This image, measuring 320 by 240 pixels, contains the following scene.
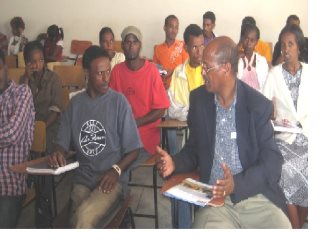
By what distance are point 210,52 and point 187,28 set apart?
0.65 meters

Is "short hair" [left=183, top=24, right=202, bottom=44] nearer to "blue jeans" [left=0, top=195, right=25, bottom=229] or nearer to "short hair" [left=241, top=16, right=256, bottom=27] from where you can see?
"short hair" [left=241, top=16, right=256, bottom=27]

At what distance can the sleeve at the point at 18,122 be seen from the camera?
71.0 inches

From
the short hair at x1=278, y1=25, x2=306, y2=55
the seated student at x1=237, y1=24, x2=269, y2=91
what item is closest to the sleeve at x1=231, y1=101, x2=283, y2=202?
the seated student at x1=237, y1=24, x2=269, y2=91

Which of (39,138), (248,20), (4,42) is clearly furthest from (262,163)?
A: (4,42)

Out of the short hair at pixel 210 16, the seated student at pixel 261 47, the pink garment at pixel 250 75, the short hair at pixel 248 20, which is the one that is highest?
the short hair at pixel 210 16

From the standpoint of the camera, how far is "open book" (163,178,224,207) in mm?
1353

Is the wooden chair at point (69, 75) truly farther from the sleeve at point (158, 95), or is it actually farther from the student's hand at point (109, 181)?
the student's hand at point (109, 181)

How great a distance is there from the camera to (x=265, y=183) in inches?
58.8

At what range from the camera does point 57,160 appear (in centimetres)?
170

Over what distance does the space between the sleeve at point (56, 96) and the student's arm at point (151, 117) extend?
457mm

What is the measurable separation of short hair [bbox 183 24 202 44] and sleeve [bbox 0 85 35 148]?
898 mm

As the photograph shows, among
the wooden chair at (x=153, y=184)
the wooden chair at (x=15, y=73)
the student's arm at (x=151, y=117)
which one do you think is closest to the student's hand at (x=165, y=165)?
the wooden chair at (x=153, y=184)
